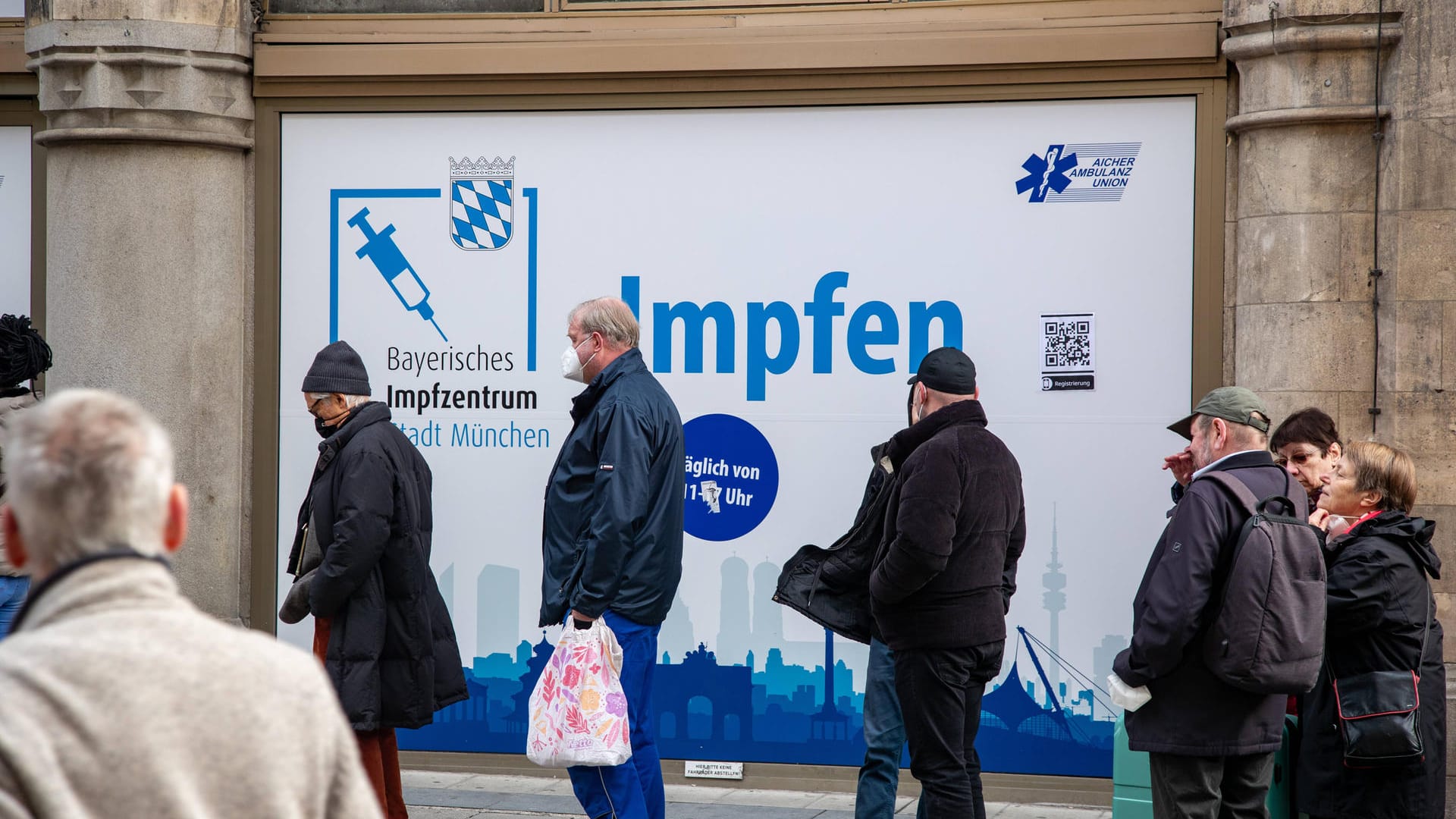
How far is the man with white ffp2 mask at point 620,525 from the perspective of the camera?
4.97m

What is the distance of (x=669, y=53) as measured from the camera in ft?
22.9

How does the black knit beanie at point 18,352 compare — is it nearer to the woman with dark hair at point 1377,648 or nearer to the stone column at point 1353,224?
the woman with dark hair at point 1377,648

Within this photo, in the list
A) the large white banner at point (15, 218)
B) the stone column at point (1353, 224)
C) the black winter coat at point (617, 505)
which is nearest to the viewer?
the black winter coat at point (617, 505)

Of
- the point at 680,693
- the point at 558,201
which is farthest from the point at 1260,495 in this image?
the point at 558,201

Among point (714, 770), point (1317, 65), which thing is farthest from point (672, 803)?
point (1317, 65)

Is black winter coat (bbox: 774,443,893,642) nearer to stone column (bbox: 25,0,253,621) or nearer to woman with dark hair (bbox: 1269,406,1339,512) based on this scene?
woman with dark hair (bbox: 1269,406,1339,512)

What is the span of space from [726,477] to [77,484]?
527 centimetres

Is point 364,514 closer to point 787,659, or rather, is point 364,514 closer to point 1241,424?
point 787,659

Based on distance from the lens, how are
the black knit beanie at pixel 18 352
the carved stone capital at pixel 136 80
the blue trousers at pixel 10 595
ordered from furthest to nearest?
1. the carved stone capital at pixel 136 80
2. the black knit beanie at pixel 18 352
3. the blue trousers at pixel 10 595

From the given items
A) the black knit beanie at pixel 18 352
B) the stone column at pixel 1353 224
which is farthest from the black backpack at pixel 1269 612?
the black knit beanie at pixel 18 352

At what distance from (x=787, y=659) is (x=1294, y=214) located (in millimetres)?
2992

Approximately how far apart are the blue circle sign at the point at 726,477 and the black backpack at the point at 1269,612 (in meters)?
2.98

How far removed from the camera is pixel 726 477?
6992 millimetres

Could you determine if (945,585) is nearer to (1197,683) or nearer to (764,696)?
(1197,683)
